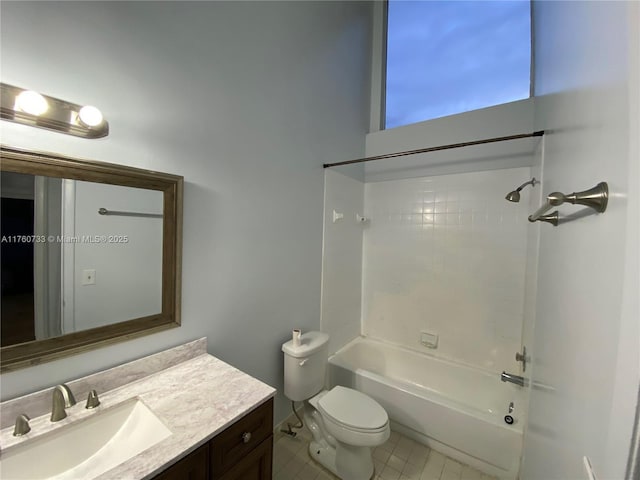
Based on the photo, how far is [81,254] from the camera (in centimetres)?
98

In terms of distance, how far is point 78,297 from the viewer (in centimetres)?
100

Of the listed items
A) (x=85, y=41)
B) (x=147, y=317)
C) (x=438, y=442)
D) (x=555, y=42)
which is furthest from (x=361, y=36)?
(x=438, y=442)

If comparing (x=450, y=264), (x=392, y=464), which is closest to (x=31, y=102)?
(x=392, y=464)

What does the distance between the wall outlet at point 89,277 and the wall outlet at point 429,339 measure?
2498mm

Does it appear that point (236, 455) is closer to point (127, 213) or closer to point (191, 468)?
point (191, 468)

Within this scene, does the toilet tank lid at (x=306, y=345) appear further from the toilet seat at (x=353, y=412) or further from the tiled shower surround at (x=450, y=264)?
the tiled shower surround at (x=450, y=264)

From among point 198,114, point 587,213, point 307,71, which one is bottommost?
point 587,213

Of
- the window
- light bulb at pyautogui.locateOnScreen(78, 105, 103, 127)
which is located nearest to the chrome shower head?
the window

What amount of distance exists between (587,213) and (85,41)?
1687mm

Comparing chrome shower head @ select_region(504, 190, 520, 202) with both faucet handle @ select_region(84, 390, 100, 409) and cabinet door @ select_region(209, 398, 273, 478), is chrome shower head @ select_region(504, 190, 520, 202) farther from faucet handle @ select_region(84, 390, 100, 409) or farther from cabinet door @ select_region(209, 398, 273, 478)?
faucet handle @ select_region(84, 390, 100, 409)

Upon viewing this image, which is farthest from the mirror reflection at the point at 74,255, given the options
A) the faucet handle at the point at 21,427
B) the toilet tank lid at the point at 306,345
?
the toilet tank lid at the point at 306,345

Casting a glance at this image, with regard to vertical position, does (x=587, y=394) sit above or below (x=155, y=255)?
below

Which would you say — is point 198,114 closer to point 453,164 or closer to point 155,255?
point 155,255

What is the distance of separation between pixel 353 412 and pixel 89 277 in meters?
1.56
